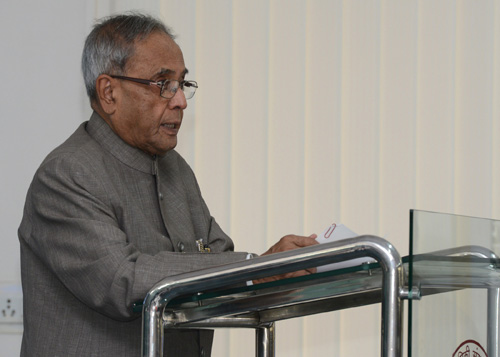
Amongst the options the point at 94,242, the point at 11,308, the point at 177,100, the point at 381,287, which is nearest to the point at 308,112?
the point at 177,100

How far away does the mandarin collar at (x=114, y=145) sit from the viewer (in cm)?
219

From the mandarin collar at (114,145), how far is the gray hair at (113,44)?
0.08 m

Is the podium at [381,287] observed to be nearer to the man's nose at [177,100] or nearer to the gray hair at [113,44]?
the man's nose at [177,100]

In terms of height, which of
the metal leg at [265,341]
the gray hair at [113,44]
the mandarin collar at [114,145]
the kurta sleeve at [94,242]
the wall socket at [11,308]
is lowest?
the wall socket at [11,308]

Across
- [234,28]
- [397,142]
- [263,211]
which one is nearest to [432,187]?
[397,142]

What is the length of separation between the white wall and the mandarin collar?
1.12m

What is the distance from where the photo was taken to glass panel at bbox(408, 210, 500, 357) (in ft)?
3.92

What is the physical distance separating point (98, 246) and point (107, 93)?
582 mm

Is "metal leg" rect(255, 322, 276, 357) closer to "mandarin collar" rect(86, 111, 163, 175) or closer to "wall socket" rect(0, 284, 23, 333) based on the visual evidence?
→ "mandarin collar" rect(86, 111, 163, 175)

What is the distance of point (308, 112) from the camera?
3334mm

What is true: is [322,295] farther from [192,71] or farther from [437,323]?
[192,71]

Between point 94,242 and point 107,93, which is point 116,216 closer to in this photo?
point 94,242

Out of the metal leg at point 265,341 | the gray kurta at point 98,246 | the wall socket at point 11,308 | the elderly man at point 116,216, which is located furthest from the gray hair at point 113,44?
the wall socket at point 11,308

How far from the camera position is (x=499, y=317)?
4.65 feet
